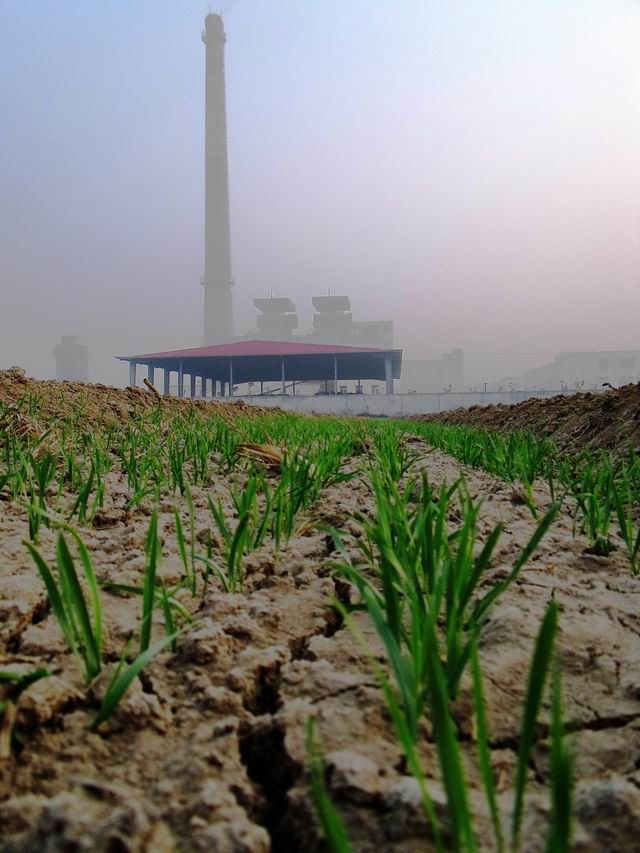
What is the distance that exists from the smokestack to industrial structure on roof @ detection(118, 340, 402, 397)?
6.47 m

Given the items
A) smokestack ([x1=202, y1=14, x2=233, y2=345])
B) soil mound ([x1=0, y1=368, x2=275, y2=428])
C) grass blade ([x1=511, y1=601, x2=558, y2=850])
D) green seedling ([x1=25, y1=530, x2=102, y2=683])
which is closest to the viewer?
grass blade ([x1=511, y1=601, x2=558, y2=850])

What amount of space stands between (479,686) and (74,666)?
0.51 m

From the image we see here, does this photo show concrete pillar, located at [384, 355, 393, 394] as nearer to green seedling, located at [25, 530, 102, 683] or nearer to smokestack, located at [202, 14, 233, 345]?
smokestack, located at [202, 14, 233, 345]

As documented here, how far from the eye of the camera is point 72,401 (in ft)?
14.1

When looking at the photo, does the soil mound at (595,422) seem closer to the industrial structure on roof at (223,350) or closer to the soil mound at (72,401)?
the soil mound at (72,401)

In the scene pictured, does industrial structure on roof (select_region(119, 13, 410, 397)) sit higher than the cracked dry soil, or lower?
higher

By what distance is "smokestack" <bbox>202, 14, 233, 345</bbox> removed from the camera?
123ft

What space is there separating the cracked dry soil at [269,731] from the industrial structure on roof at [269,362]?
23.0 metres

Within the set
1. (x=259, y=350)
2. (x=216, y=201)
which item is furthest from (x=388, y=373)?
(x=216, y=201)

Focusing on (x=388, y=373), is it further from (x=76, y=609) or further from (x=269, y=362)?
(x=76, y=609)

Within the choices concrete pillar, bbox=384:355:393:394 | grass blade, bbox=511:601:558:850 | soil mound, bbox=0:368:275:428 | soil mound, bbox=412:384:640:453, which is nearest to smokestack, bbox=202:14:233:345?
concrete pillar, bbox=384:355:393:394

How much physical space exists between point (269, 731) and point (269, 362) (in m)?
29.0

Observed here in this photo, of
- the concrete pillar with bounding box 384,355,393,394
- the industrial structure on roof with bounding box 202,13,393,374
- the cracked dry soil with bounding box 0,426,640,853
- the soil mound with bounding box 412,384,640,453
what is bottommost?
the cracked dry soil with bounding box 0,426,640,853

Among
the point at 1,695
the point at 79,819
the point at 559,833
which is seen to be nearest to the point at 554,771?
the point at 559,833
